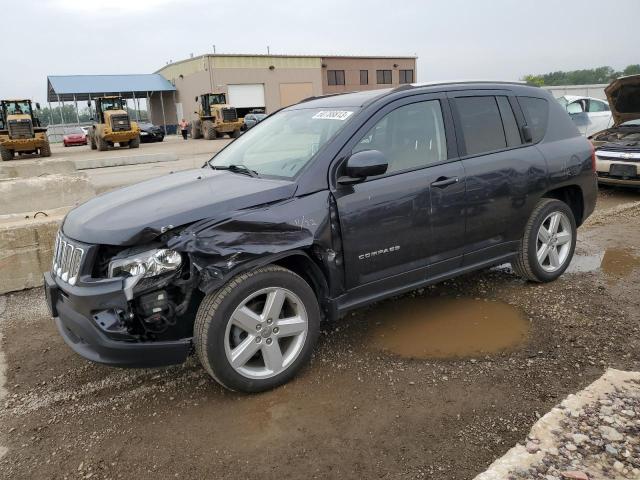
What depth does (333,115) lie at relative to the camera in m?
3.84

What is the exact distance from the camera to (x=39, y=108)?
79.3 ft

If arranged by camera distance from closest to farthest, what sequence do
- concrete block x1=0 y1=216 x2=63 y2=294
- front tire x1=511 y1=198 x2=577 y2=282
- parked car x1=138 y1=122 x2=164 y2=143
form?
front tire x1=511 y1=198 x2=577 y2=282
concrete block x1=0 y1=216 x2=63 y2=294
parked car x1=138 y1=122 x2=164 y2=143

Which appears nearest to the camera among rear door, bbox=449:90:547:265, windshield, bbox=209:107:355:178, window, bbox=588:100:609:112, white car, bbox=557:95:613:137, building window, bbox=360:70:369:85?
windshield, bbox=209:107:355:178

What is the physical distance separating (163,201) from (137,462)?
152 centimetres

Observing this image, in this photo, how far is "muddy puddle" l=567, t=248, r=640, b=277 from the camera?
17.3 feet

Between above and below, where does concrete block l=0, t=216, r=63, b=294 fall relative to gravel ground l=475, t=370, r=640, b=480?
above

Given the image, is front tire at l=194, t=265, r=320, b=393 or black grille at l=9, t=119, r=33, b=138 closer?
front tire at l=194, t=265, r=320, b=393

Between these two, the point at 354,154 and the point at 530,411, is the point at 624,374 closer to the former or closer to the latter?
the point at 530,411

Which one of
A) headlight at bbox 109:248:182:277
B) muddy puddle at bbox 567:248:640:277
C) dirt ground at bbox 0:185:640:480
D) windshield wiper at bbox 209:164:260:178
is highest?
windshield wiper at bbox 209:164:260:178

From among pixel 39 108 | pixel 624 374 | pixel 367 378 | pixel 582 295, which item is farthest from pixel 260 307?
pixel 39 108

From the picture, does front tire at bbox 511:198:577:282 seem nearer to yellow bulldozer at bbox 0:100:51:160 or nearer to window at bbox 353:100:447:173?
window at bbox 353:100:447:173

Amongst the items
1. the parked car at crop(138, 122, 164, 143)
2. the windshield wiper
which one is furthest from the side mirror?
the parked car at crop(138, 122, 164, 143)

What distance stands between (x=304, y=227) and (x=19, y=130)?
24.4m

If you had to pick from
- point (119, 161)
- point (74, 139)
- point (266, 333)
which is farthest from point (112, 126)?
point (266, 333)
